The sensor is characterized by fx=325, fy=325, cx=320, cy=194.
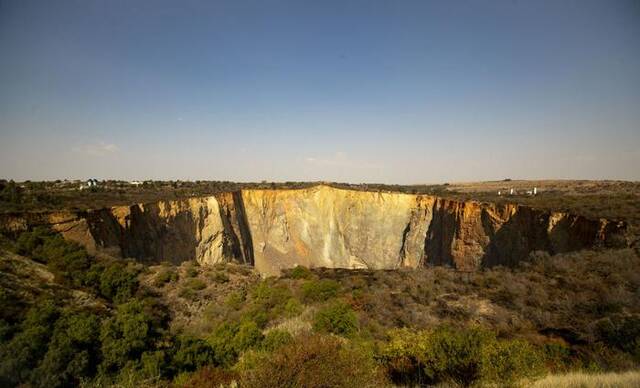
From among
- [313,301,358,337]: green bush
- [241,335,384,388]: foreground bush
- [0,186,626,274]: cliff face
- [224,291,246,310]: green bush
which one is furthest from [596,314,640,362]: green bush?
[224,291,246,310]: green bush

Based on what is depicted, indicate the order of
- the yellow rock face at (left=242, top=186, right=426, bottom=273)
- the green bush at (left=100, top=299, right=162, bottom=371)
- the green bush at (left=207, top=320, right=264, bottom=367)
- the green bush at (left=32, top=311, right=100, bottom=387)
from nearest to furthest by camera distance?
the green bush at (left=32, top=311, right=100, bottom=387)
the green bush at (left=100, top=299, right=162, bottom=371)
the green bush at (left=207, top=320, right=264, bottom=367)
the yellow rock face at (left=242, top=186, right=426, bottom=273)

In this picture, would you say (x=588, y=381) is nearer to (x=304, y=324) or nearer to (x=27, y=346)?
(x=304, y=324)

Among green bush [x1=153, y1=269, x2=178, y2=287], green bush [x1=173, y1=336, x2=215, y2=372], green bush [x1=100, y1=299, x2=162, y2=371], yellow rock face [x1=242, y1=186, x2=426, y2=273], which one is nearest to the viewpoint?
green bush [x1=100, y1=299, x2=162, y2=371]

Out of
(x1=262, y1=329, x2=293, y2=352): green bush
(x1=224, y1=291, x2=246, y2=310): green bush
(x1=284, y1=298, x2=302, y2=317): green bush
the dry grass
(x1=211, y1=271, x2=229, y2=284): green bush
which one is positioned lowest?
(x1=224, y1=291, x2=246, y2=310): green bush

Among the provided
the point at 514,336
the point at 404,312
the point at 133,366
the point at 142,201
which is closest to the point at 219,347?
the point at 133,366

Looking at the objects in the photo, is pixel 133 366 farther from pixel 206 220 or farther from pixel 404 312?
pixel 206 220

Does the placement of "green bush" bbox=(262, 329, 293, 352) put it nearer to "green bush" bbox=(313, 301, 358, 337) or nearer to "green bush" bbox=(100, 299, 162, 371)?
"green bush" bbox=(313, 301, 358, 337)

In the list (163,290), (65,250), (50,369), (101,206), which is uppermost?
(101,206)

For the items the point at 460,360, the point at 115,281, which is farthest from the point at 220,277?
the point at 460,360
